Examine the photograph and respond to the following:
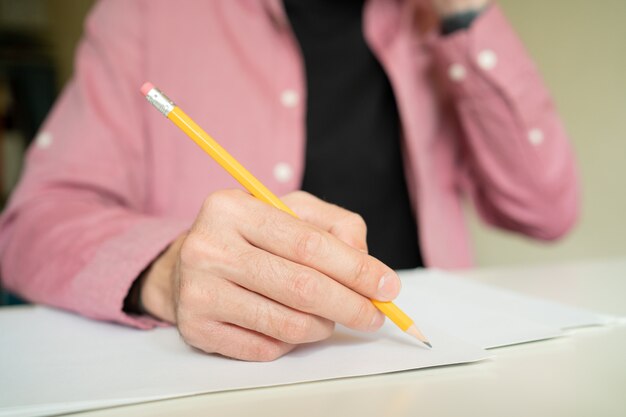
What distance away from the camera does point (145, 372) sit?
1.05 feet

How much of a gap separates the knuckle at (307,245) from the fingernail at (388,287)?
5 cm

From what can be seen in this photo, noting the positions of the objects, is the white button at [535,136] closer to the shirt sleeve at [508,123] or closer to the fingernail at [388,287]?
the shirt sleeve at [508,123]

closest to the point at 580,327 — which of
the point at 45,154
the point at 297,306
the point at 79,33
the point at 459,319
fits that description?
the point at 459,319

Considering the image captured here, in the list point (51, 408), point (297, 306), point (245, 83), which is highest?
point (245, 83)

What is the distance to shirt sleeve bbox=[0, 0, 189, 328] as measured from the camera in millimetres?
447

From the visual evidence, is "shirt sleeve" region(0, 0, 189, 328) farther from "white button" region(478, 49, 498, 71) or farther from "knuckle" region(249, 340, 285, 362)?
"white button" region(478, 49, 498, 71)

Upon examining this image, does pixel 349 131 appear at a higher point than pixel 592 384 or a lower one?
higher

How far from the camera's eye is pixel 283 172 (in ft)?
2.27

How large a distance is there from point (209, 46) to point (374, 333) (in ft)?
1.67

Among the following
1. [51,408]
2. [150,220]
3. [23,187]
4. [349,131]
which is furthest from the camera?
[349,131]

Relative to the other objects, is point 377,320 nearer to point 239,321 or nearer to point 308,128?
point 239,321

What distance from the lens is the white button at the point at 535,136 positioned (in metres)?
0.75

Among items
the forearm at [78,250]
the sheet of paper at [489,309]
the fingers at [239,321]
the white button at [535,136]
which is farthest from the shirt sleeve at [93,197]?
the white button at [535,136]

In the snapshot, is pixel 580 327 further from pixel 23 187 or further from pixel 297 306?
pixel 23 187
